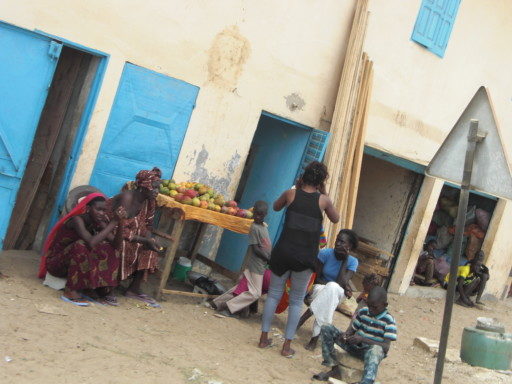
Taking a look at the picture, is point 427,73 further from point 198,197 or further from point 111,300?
point 111,300

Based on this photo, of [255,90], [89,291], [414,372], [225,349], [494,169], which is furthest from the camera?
[255,90]

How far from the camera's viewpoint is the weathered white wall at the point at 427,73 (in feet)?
31.7

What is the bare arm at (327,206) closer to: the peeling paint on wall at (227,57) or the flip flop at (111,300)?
the flip flop at (111,300)

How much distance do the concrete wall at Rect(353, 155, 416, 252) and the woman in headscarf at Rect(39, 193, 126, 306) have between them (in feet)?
20.6

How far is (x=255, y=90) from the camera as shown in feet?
26.8

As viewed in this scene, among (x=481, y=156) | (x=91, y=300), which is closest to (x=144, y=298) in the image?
(x=91, y=300)

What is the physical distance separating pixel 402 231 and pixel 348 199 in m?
2.46

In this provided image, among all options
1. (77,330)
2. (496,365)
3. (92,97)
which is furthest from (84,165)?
(496,365)

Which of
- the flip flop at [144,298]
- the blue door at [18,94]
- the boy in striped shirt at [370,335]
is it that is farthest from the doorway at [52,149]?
the boy in striped shirt at [370,335]

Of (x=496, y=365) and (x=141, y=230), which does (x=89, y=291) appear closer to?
(x=141, y=230)

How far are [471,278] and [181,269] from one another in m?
6.02

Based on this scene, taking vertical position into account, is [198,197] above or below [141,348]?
above

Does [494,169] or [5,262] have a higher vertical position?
[494,169]

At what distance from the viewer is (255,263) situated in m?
6.81
